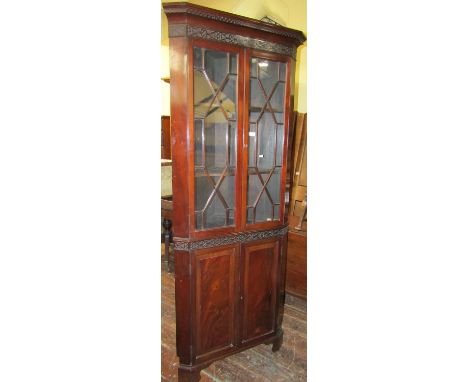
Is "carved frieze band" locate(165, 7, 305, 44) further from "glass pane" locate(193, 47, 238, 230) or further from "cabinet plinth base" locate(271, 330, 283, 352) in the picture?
"cabinet plinth base" locate(271, 330, 283, 352)

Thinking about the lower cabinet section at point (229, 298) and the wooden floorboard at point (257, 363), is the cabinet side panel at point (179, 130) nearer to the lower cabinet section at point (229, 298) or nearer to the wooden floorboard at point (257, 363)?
the lower cabinet section at point (229, 298)

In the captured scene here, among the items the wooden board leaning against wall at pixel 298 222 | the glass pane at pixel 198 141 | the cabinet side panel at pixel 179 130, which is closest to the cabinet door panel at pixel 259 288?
the cabinet side panel at pixel 179 130

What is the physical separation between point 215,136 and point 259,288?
0.93 meters

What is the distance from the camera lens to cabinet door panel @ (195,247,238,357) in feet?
5.89

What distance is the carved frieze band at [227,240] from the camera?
5.73ft

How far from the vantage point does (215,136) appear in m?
1.83

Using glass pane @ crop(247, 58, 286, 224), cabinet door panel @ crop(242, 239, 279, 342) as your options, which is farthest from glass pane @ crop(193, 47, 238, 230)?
cabinet door panel @ crop(242, 239, 279, 342)

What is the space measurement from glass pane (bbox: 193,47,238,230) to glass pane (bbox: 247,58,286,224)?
0.42 feet
